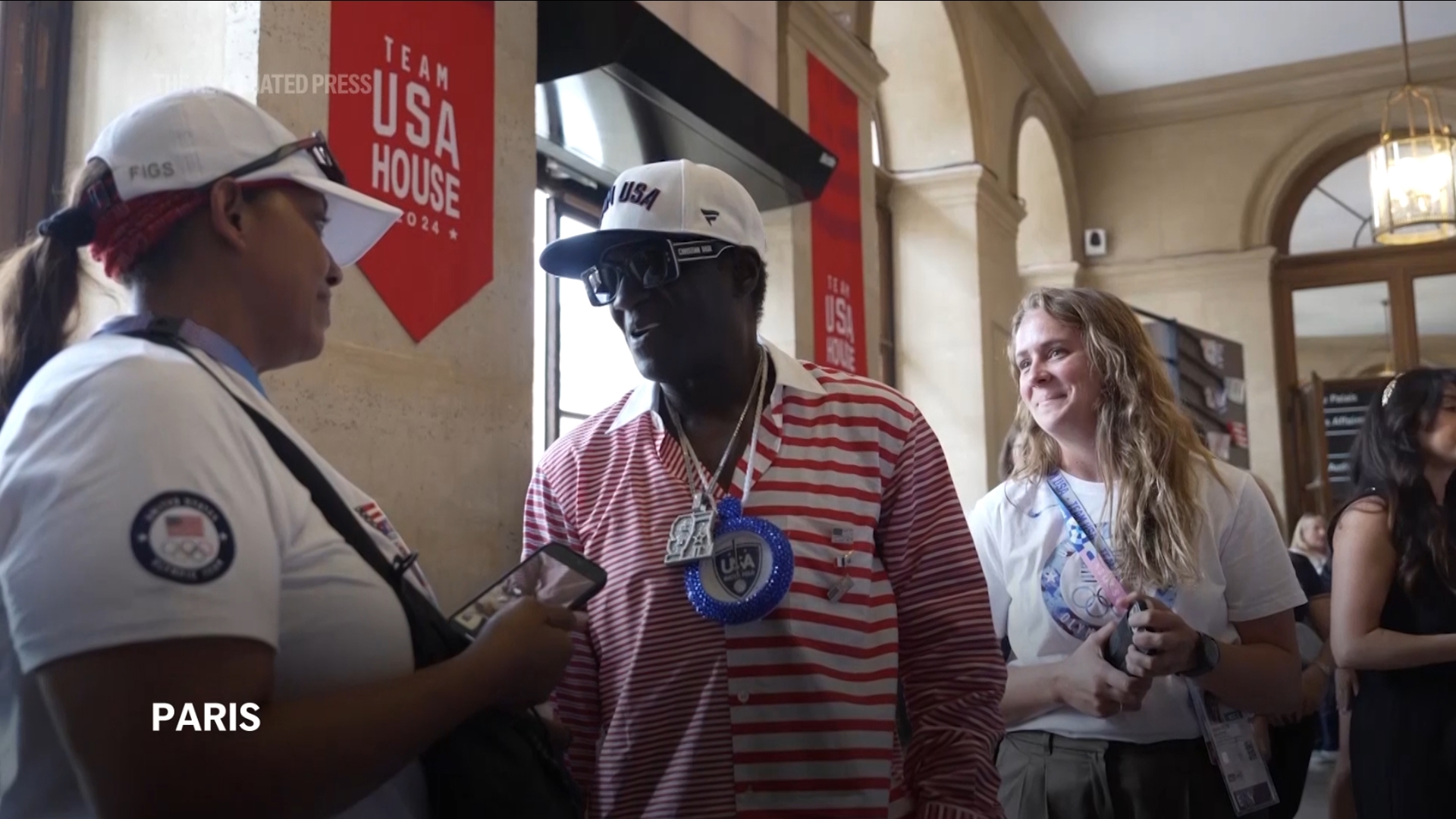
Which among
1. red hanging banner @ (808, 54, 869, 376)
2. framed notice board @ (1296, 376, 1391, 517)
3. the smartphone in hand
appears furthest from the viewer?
framed notice board @ (1296, 376, 1391, 517)

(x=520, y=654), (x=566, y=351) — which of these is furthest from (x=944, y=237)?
(x=520, y=654)

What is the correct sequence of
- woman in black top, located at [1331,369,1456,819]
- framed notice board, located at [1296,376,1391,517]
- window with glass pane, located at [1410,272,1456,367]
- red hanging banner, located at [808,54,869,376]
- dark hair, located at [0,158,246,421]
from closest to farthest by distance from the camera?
dark hair, located at [0,158,246,421], woman in black top, located at [1331,369,1456,819], red hanging banner, located at [808,54,869,376], framed notice board, located at [1296,376,1391,517], window with glass pane, located at [1410,272,1456,367]

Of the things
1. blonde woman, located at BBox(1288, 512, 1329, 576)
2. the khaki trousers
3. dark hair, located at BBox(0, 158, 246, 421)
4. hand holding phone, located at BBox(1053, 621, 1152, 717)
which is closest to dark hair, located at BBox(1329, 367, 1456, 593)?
the khaki trousers

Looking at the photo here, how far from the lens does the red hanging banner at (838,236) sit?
5250mm

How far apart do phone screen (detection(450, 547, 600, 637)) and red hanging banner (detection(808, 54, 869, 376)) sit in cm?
393

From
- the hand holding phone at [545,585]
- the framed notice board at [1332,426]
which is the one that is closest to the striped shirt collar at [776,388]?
the hand holding phone at [545,585]

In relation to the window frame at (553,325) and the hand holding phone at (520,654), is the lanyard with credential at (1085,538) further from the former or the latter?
the window frame at (553,325)

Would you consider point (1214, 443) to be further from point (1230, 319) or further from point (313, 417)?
point (313, 417)

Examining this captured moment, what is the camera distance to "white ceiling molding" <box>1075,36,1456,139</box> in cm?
910

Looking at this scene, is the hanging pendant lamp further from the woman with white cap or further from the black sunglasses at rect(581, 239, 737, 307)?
the woman with white cap

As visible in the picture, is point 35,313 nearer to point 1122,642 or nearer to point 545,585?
point 545,585

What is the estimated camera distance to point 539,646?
1107 millimetres

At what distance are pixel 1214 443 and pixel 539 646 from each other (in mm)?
7043

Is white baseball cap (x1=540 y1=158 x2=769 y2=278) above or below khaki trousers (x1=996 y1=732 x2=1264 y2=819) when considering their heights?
above
